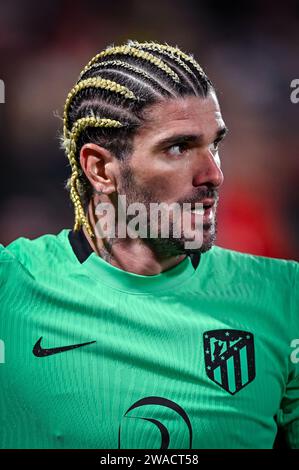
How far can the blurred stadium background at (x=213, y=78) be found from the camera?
2.55 m

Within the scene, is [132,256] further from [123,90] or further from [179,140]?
[123,90]

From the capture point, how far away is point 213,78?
2787 mm

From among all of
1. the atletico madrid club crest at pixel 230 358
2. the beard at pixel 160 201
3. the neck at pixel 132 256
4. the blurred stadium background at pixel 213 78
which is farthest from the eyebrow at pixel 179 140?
the blurred stadium background at pixel 213 78

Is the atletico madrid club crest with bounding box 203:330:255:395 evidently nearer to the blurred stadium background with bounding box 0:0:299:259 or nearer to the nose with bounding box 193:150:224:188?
the nose with bounding box 193:150:224:188

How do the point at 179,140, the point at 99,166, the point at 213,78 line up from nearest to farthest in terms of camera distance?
the point at 179,140 → the point at 99,166 → the point at 213,78

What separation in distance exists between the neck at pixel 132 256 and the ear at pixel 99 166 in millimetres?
125

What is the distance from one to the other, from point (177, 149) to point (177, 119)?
89 millimetres

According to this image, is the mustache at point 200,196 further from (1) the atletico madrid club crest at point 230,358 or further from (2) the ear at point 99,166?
(1) the atletico madrid club crest at point 230,358

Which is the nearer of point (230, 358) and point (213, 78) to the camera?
point (230, 358)

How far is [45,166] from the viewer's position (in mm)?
2561

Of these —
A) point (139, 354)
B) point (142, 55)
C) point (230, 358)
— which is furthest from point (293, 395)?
point (142, 55)

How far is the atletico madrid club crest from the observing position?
176 cm

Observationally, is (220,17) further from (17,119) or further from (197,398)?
(197,398)

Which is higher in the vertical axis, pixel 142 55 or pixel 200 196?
pixel 142 55
